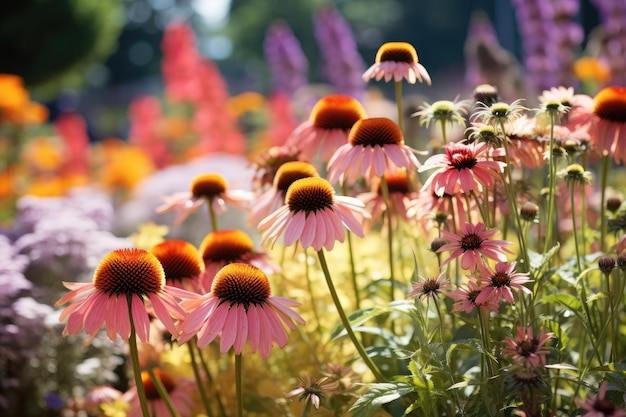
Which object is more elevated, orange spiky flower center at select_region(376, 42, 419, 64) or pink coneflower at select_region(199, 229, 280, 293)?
orange spiky flower center at select_region(376, 42, 419, 64)

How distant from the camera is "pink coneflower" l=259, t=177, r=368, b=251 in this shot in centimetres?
122

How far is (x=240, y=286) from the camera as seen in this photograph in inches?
46.7

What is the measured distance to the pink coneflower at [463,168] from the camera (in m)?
1.24

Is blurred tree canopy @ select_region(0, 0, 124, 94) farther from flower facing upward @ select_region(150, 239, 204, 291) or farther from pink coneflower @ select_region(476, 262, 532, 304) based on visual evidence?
pink coneflower @ select_region(476, 262, 532, 304)

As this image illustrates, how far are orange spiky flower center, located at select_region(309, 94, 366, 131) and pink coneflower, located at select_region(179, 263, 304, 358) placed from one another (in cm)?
56

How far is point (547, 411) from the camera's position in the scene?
4.17ft

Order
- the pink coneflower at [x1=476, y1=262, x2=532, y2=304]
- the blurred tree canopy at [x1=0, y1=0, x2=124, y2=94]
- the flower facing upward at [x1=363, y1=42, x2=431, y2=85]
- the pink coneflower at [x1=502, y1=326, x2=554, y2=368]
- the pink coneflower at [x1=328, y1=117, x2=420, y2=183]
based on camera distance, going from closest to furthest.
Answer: the pink coneflower at [x1=502, y1=326, x2=554, y2=368] → the pink coneflower at [x1=476, y1=262, x2=532, y2=304] → the pink coneflower at [x1=328, y1=117, x2=420, y2=183] → the flower facing upward at [x1=363, y1=42, x2=431, y2=85] → the blurred tree canopy at [x1=0, y1=0, x2=124, y2=94]

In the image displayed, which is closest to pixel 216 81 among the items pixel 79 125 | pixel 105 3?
pixel 79 125

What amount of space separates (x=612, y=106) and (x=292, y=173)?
659 millimetres

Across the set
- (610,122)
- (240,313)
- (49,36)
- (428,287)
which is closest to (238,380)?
(240,313)

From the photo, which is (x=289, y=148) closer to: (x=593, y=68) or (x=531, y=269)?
(x=531, y=269)

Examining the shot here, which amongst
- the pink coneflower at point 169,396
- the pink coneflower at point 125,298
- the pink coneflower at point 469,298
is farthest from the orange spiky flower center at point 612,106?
the pink coneflower at point 169,396

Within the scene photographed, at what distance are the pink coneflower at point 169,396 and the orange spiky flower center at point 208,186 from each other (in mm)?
402

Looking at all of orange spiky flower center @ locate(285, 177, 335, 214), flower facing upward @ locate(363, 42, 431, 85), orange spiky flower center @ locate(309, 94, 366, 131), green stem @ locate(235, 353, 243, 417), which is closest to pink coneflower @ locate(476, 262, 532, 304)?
orange spiky flower center @ locate(285, 177, 335, 214)
